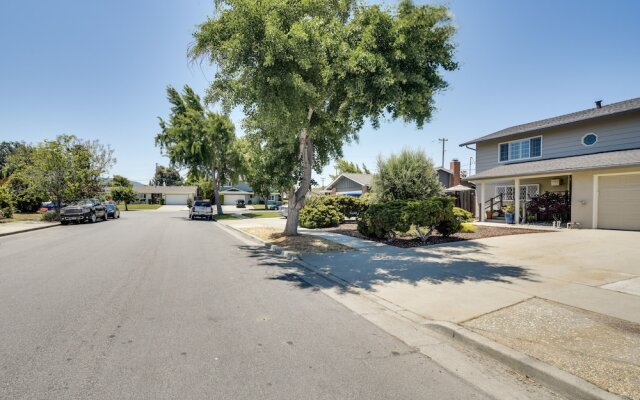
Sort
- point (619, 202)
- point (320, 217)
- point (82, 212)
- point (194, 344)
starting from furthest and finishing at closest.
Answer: point (82, 212)
point (320, 217)
point (619, 202)
point (194, 344)

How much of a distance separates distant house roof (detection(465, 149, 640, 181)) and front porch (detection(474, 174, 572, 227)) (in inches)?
17.6

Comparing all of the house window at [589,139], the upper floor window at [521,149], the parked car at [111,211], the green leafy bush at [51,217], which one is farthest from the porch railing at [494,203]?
the green leafy bush at [51,217]

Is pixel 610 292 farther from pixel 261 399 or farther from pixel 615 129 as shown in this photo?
pixel 615 129

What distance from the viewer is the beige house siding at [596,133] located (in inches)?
643

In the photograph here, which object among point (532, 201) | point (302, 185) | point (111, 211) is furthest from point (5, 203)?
point (532, 201)

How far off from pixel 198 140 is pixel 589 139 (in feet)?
97.8

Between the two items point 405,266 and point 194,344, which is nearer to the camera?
point 194,344

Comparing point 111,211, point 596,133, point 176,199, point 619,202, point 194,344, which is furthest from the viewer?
point 176,199

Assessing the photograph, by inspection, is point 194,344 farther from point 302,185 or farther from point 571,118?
point 571,118

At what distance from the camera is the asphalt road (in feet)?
10.0

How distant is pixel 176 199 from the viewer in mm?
80188

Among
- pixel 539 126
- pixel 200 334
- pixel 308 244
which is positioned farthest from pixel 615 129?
pixel 200 334

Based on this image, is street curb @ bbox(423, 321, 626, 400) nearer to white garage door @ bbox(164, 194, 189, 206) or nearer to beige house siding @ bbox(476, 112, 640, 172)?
beige house siding @ bbox(476, 112, 640, 172)

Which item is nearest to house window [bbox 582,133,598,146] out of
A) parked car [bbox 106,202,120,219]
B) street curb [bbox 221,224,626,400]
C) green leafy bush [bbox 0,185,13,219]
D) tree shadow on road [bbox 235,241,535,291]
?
tree shadow on road [bbox 235,241,535,291]
